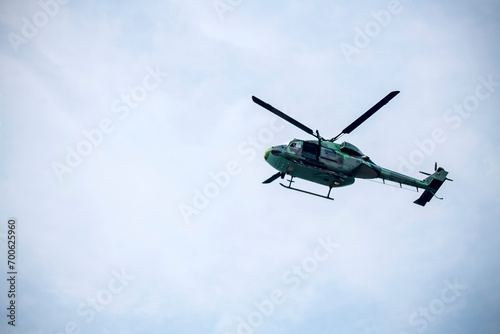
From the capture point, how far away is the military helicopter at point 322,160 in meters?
16.8

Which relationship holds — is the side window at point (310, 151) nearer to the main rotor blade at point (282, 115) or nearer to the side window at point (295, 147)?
the side window at point (295, 147)

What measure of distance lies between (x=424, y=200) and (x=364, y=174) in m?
5.52

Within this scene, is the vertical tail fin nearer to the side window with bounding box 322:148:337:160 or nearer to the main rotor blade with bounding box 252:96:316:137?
the side window with bounding box 322:148:337:160

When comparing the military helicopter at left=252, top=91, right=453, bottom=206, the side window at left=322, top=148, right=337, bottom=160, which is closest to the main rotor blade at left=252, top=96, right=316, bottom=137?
the military helicopter at left=252, top=91, right=453, bottom=206

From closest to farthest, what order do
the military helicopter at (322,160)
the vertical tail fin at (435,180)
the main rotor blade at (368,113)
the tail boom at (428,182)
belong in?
the main rotor blade at (368,113) < the military helicopter at (322,160) < the tail boom at (428,182) < the vertical tail fin at (435,180)

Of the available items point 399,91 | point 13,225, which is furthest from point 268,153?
point 13,225

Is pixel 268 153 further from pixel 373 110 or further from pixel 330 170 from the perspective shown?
pixel 373 110

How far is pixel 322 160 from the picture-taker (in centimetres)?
1716

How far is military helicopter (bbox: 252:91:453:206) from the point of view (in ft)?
55.0

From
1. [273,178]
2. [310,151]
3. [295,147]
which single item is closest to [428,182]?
[310,151]

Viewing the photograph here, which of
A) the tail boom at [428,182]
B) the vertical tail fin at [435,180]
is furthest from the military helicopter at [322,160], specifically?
the vertical tail fin at [435,180]

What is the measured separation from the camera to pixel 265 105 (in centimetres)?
1594

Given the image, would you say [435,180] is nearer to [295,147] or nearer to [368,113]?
[368,113]

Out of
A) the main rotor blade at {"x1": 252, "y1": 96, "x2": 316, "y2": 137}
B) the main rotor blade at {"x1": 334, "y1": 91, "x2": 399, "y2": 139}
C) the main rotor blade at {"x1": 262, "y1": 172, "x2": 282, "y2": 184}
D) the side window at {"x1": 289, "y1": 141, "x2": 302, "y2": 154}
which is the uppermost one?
the main rotor blade at {"x1": 334, "y1": 91, "x2": 399, "y2": 139}
